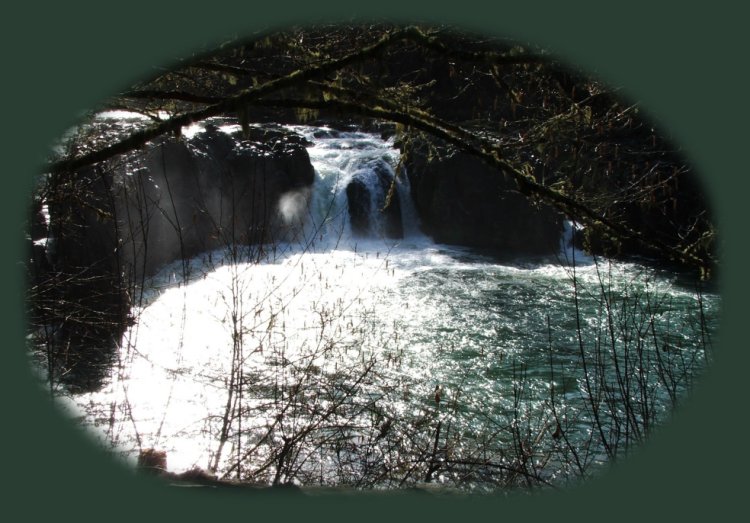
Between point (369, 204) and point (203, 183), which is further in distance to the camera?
point (369, 204)

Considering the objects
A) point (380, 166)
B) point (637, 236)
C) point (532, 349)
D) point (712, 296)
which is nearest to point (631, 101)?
point (637, 236)

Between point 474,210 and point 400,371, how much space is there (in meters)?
11.6

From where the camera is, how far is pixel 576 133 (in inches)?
161

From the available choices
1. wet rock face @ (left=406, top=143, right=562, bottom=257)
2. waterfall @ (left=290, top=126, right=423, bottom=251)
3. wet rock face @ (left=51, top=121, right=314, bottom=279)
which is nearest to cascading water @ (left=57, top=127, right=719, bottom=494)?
wet rock face @ (left=51, top=121, right=314, bottom=279)

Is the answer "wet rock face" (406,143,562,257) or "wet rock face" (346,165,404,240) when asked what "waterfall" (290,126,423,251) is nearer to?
"wet rock face" (346,165,404,240)

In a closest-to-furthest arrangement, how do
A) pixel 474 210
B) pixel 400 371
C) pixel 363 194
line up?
pixel 400 371
pixel 363 194
pixel 474 210

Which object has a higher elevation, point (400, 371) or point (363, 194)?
point (363, 194)

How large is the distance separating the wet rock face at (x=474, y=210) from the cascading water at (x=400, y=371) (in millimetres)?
2537

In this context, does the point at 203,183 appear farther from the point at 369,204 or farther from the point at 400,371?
the point at 400,371

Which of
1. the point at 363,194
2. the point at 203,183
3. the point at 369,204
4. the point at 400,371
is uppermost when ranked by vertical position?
the point at 363,194

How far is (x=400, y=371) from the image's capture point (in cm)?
773

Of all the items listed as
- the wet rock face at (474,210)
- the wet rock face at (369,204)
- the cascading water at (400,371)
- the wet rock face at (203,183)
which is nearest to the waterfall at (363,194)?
the wet rock face at (369,204)

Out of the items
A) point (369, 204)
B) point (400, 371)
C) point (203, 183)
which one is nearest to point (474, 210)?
point (369, 204)

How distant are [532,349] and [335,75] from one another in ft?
19.9
